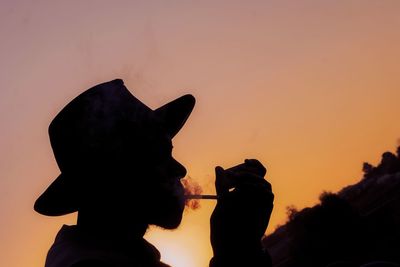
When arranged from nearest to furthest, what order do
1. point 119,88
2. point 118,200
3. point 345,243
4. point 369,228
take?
point 118,200 < point 119,88 < point 345,243 < point 369,228

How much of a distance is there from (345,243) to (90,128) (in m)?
30.9

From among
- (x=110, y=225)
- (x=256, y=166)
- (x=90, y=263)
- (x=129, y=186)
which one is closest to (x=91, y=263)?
(x=90, y=263)

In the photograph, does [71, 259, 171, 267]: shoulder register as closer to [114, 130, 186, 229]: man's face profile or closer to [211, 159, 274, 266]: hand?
[114, 130, 186, 229]: man's face profile

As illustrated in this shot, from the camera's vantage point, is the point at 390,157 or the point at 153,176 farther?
the point at 390,157

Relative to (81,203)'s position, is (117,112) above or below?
above

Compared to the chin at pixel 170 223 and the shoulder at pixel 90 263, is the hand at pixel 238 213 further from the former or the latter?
the shoulder at pixel 90 263

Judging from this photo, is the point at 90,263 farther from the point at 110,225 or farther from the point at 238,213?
the point at 238,213

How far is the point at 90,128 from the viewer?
2.66 meters

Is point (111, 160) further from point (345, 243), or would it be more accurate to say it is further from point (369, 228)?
point (369, 228)

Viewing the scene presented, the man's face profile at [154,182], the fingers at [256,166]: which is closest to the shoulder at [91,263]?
the man's face profile at [154,182]

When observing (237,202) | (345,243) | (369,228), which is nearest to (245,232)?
(237,202)

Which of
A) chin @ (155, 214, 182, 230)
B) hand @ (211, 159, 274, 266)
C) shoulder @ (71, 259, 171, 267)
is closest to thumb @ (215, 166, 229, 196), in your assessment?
hand @ (211, 159, 274, 266)

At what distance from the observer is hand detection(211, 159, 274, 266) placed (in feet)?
8.93

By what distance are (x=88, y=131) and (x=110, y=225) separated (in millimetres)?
619
